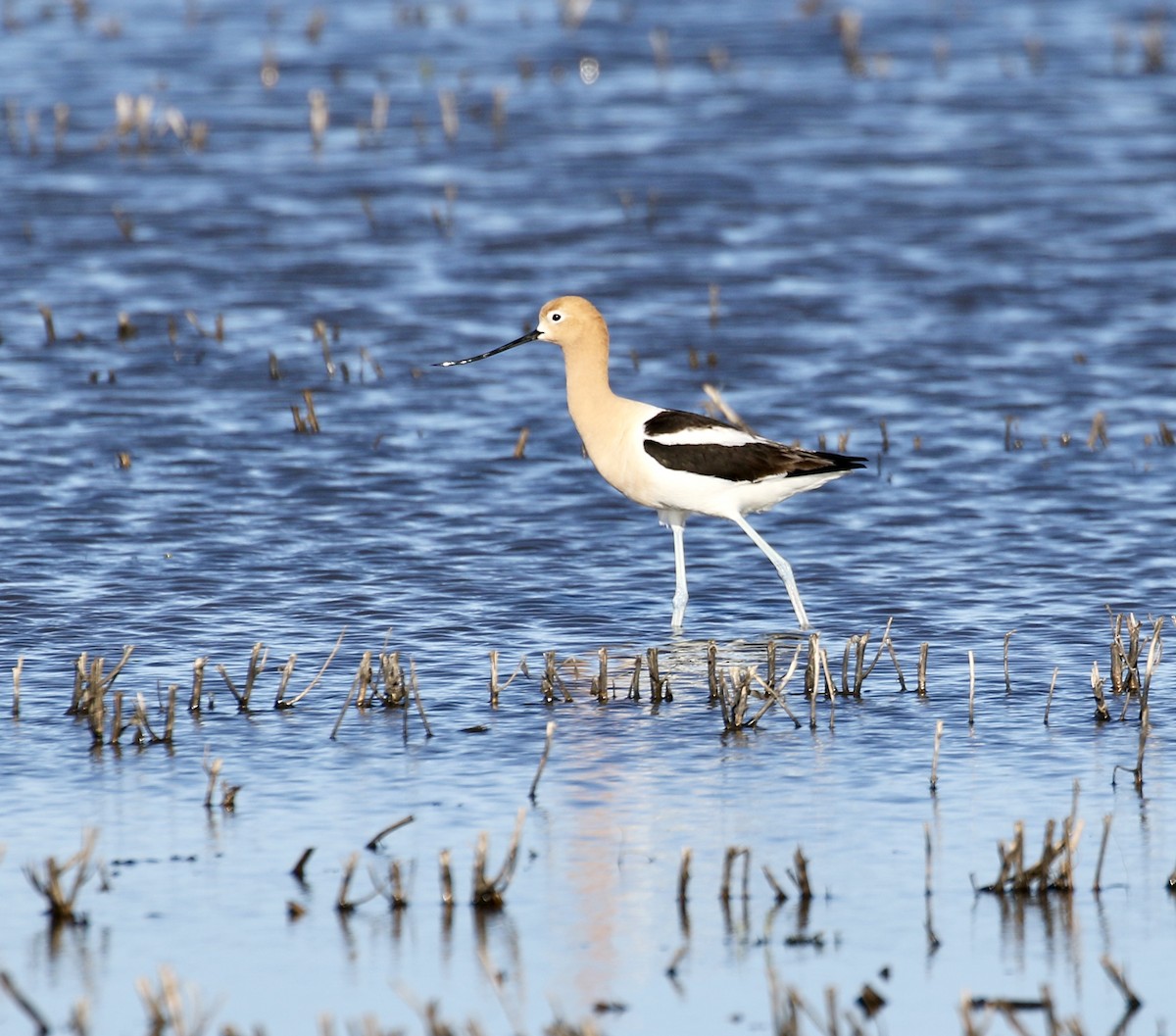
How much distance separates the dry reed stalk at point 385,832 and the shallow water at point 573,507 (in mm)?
65

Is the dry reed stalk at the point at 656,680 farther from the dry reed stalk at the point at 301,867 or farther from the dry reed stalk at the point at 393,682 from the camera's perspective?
the dry reed stalk at the point at 301,867

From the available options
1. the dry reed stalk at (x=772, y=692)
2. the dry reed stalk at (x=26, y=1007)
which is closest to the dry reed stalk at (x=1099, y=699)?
the dry reed stalk at (x=772, y=692)

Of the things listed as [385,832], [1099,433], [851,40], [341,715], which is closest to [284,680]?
[341,715]

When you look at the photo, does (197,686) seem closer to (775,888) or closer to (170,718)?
(170,718)

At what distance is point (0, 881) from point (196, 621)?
3.41m

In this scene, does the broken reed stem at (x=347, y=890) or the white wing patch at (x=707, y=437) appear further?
the white wing patch at (x=707, y=437)

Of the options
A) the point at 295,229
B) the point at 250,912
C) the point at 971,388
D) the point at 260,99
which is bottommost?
the point at 250,912

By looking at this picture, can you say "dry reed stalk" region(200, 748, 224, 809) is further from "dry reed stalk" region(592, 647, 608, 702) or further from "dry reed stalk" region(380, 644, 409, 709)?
"dry reed stalk" region(592, 647, 608, 702)

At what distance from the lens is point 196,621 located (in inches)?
377

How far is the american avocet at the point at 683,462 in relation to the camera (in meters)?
9.70

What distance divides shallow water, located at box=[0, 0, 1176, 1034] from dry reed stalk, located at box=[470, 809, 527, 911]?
0.25 feet

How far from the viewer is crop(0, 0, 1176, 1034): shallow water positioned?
5902 millimetres

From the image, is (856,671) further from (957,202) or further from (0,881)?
(957,202)

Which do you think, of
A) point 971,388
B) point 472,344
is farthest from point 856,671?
point 472,344
